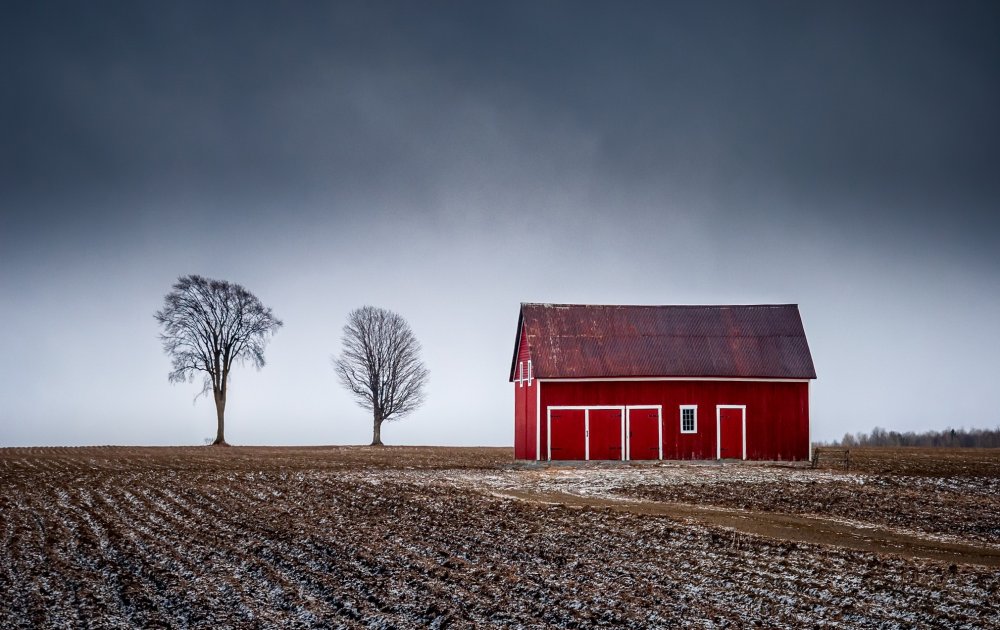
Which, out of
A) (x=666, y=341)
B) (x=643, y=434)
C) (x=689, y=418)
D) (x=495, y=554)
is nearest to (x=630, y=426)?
(x=643, y=434)

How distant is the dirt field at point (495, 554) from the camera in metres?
11.1

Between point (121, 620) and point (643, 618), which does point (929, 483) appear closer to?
point (643, 618)

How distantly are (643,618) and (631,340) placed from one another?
30251 mm

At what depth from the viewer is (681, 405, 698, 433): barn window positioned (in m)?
38.8

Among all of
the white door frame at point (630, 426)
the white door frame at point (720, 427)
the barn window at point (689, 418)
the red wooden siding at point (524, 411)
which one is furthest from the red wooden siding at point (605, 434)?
the white door frame at point (720, 427)

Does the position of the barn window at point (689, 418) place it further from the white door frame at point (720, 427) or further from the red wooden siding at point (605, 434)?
the red wooden siding at point (605, 434)

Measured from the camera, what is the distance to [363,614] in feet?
36.0

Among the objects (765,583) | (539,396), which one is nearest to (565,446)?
(539,396)

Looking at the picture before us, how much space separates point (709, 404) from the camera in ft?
128

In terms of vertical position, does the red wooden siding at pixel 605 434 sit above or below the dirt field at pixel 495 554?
above

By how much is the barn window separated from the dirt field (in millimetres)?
10773

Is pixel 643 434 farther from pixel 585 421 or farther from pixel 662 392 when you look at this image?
pixel 585 421

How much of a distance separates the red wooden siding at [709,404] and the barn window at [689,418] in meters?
0.12

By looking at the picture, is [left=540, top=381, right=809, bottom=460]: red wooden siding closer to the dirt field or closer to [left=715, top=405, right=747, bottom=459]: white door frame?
[left=715, top=405, right=747, bottom=459]: white door frame
